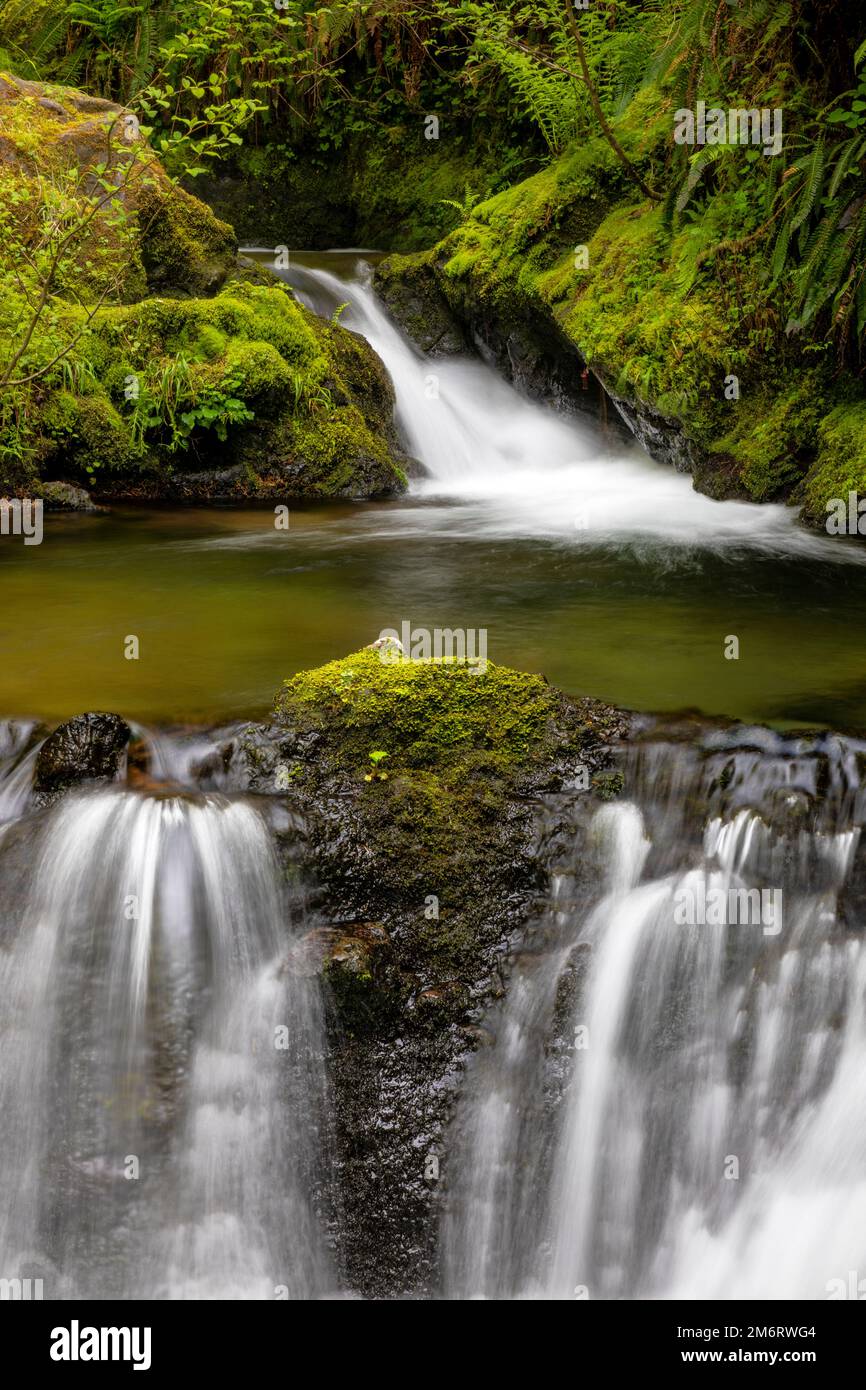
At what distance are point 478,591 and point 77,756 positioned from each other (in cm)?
321

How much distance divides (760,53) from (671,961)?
6.97m

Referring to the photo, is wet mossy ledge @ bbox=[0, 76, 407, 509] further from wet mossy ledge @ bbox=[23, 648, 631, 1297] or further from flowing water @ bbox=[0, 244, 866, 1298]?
wet mossy ledge @ bbox=[23, 648, 631, 1297]

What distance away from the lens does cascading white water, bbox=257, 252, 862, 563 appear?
8.87 metres

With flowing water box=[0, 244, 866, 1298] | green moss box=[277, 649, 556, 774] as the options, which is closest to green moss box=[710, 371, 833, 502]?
flowing water box=[0, 244, 866, 1298]

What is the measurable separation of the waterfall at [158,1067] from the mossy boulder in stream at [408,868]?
0.17 meters

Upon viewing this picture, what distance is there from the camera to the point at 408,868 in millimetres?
4496

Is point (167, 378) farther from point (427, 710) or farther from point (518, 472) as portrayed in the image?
point (427, 710)

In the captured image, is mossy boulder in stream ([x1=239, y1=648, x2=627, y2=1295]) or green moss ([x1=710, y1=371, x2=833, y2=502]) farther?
green moss ([x1=710, y1=371, x2=833, y2=502])

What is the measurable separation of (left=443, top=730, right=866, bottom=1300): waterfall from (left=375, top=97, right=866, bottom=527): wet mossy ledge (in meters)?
4.85

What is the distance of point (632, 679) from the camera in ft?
18.4

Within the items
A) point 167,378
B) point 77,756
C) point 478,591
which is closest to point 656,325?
point 478,591

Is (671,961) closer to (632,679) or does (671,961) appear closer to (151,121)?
(632,679)

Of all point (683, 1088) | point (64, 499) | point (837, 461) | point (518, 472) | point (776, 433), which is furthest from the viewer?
point (518, 472)
